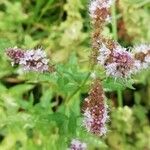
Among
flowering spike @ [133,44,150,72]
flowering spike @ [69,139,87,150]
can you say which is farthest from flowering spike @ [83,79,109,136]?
flowering spike @ [69,139,87,150]

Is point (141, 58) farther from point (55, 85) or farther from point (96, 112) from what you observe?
point (55, 85)

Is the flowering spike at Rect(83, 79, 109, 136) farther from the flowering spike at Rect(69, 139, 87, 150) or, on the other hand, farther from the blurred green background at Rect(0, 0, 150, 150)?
the blurred green background at Rect(0, 0, 150, 150)

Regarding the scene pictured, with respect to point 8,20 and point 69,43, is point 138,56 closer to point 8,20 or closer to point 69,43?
point 69,43

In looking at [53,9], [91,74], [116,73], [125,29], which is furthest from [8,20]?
[116,73]

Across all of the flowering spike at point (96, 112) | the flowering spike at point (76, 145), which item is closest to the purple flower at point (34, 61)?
the flowering spike at point (96, 112)

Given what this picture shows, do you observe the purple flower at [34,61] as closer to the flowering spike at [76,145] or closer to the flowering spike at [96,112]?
the flowering spike at [96,112]
